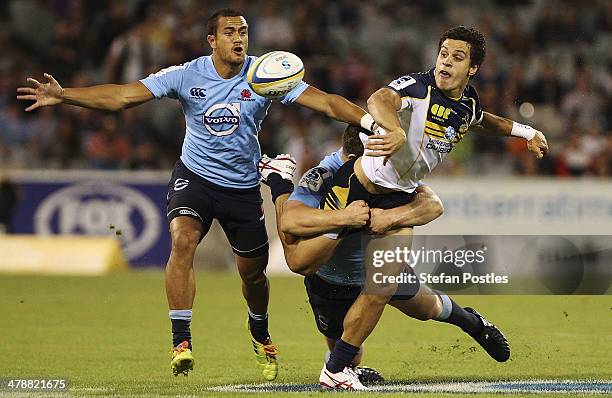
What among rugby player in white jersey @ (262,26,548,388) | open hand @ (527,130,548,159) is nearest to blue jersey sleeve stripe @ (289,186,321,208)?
rugby player in white jersey @ (262,26,548,388)

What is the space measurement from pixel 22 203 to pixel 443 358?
425 inches

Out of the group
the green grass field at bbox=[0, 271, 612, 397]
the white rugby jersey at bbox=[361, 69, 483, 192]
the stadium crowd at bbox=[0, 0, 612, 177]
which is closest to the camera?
the white rugby jersey at bbox=[361, 69, 483, 192]

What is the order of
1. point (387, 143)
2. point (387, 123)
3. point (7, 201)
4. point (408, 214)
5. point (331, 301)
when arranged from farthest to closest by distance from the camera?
point (7, 201) < point (331, 301) < point (408, 214) < point (387, 123) < point (387, 143)

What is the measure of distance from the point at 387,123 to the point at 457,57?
0.90 metres

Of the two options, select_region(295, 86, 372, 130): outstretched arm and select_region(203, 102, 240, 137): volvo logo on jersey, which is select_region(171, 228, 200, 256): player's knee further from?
select_region(295, 86, 372, 130): outstretched arm

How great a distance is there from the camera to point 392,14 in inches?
919

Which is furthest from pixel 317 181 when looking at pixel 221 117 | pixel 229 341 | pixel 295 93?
pixel 229 341

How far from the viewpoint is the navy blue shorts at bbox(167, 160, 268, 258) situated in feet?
29.8

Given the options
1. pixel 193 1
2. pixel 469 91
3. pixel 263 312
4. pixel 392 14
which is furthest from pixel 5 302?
pixel 392 14

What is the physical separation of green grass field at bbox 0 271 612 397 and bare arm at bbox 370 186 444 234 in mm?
1183

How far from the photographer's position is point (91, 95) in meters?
8.62

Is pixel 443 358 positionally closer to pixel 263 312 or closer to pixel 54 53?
pixel 263 312

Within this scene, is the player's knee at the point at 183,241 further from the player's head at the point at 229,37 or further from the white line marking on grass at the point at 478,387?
the player's head at the point at 229,37

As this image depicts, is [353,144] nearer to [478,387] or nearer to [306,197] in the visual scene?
[306,197]
